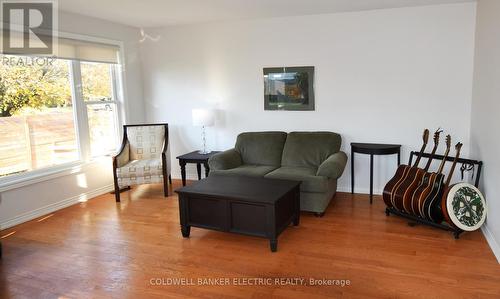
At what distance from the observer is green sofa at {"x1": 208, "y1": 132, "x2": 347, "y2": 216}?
12.8ft

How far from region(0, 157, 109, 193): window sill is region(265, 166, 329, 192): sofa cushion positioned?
2.46m

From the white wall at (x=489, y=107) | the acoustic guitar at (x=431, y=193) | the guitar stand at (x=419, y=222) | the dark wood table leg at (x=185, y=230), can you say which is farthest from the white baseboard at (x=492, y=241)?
the dark wood table leg at (x=185, y=230)

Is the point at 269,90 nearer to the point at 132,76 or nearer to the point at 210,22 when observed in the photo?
the point at 210,22

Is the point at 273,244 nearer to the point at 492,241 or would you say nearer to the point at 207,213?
the point at 207,213

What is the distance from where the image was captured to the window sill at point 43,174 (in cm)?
392

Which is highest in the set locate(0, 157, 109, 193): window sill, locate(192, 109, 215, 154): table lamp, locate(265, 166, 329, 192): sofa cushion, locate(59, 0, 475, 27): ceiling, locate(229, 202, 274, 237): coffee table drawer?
locate(59, 0, 475, 27): ceiling

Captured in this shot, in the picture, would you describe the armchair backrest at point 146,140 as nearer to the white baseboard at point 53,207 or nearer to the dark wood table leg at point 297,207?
the white baseboard at point 53,207

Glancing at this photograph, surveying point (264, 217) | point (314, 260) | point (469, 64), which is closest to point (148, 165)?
point (264, 217)

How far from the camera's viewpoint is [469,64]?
412 centimetres

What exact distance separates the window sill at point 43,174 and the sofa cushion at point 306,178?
96.7 inches
